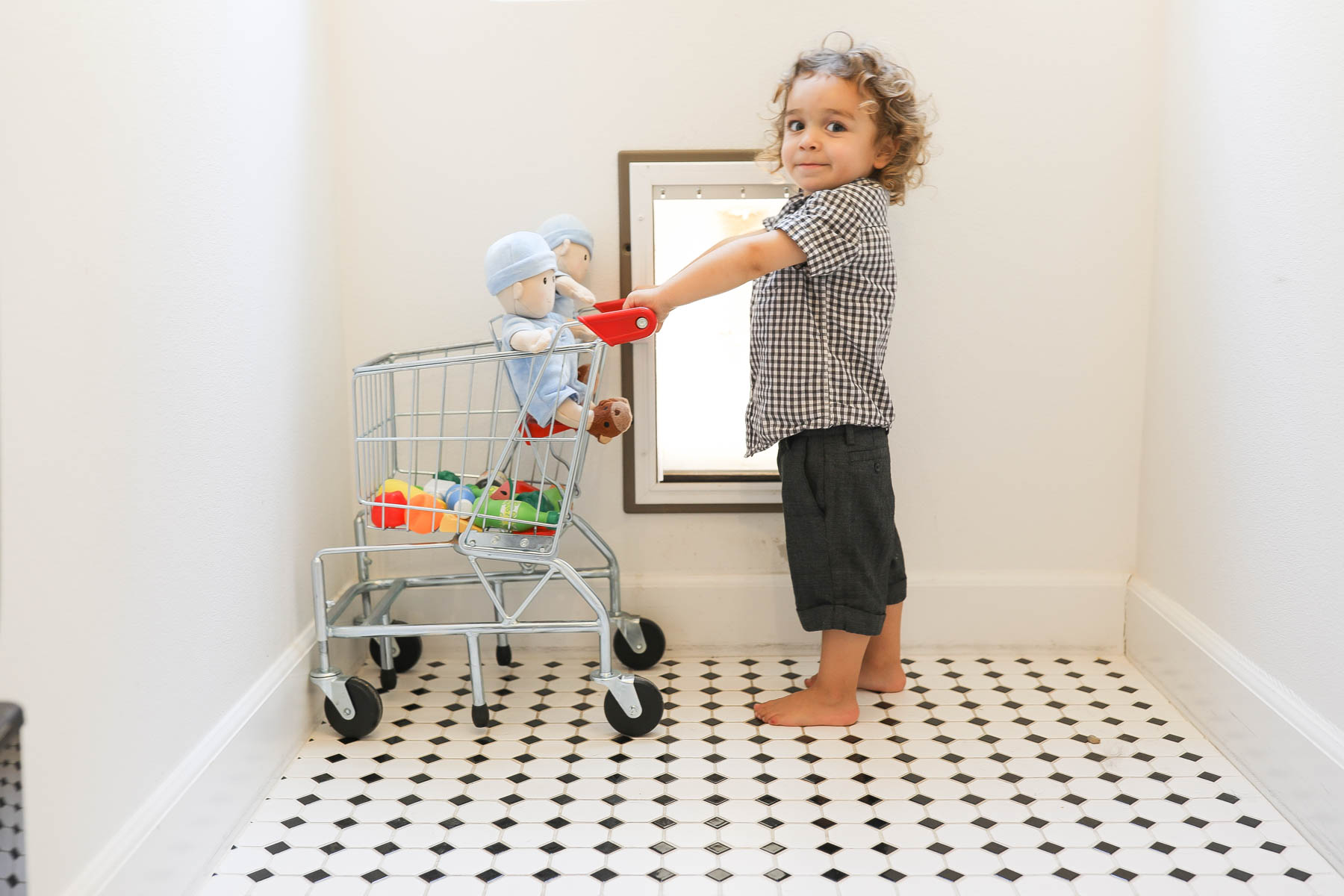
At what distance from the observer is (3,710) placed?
3.01ft

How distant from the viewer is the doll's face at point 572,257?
2.35 metres

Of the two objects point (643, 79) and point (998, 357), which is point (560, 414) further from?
point (998, 357)

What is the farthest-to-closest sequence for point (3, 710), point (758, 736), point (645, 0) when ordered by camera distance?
point (645, 0) → point (758, 736) → point (3, 710)

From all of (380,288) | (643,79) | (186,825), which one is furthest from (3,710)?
(643,79)

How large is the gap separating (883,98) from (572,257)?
73 centimetres

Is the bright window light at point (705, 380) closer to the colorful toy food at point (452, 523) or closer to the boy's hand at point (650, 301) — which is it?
the boy's hand at point (650, 301)

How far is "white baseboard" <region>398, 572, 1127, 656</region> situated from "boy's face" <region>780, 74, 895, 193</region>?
3.13 feet

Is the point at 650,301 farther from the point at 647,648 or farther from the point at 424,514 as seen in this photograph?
the point at 647,648

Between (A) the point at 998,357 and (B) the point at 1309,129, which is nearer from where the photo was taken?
(B) the point at 1309,129

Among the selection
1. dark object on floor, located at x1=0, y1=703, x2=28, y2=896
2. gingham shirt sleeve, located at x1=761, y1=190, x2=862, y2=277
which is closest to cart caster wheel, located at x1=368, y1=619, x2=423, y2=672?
gingham shirt sleeve, located at x1=761, y1=190, x2=862, y2=277

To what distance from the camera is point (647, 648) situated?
249cm

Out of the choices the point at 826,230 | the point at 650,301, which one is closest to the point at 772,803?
the point at 650,301

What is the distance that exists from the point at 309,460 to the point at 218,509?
48cm

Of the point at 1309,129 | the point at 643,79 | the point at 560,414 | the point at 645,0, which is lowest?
the point at 560,414
